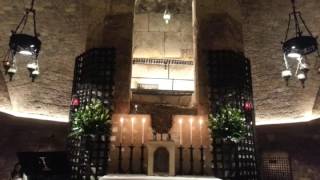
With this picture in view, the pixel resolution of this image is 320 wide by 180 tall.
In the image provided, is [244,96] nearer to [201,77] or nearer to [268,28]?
[201,77]

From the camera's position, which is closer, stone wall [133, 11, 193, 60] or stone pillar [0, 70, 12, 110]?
stone pillar [0, 70, 12, 110]

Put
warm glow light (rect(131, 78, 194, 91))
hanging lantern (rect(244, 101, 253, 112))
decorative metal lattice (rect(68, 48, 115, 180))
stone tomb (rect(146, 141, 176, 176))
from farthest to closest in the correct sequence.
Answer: warm glow light (rect(131, 78, 194, 91)) < hanging lantern (rect(244, 101, 253, 112)) < decorative metal lattice (rect(68, 48, 115, 180)) < stone tomb (rect(146, 141, 176, 176))

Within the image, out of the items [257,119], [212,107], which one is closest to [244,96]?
[212,107]

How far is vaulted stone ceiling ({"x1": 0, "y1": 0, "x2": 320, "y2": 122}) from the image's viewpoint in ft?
35.6

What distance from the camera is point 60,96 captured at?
37.7 feet

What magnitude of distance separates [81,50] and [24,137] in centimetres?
382

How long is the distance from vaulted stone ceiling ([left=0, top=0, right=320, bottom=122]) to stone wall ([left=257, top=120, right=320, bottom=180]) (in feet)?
2.01

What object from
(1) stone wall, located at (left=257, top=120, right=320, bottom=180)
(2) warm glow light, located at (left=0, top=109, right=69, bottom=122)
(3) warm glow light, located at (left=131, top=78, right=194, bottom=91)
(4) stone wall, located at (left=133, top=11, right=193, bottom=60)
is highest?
(4) stone wall, located at (left=133, top=11, right=193, bottom=60)

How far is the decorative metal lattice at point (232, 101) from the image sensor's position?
8477 mm

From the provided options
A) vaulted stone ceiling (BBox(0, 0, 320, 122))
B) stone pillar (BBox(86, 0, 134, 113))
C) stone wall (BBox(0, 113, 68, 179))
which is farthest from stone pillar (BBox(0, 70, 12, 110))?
stone pillar (BBox(86, 0, 134, 113))

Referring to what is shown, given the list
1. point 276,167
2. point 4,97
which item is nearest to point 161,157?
point 276,167

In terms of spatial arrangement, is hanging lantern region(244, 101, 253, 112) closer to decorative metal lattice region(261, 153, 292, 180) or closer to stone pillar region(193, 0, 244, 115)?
stone pillar region(193, 0, 244, 115)

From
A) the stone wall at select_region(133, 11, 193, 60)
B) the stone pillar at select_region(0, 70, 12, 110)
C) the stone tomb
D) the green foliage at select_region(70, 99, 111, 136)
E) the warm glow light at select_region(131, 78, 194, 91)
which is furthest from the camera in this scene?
the stone wall at select_region(133, 11, 193, 60)

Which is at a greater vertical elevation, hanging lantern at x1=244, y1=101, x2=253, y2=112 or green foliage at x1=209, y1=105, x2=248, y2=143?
hanging lantern at x1=244, y1=101, x2=253, y2=112
